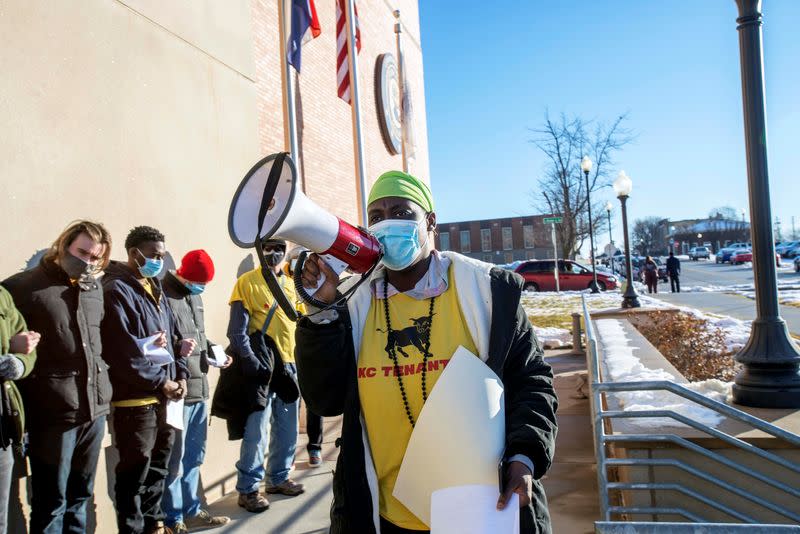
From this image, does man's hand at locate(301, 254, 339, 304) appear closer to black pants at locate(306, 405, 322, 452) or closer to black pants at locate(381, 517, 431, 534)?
black pants at locate(381, 517, 431, 534)

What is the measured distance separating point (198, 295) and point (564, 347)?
29.0 ft

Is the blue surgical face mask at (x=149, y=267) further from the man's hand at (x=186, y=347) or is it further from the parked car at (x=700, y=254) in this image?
the parked car at (x=700, y=254)

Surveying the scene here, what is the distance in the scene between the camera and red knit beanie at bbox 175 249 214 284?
4.28 meters

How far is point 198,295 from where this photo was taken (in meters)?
4.59

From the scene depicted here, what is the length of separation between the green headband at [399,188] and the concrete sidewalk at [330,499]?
291 cm

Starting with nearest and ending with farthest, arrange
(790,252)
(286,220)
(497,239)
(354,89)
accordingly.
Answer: (286,220) < (354,89) < (790,252) < (497,239)

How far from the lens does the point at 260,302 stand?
15.5 ft

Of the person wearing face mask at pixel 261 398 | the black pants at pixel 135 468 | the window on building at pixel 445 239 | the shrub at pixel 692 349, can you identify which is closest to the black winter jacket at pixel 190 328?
the person wearing face mask at pixel 261 398

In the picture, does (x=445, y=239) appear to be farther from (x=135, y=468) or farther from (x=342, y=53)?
(x=135, y=468)

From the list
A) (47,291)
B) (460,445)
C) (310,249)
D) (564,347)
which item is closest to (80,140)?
(47,291)

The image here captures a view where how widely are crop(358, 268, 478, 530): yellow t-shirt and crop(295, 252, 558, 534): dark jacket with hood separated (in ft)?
0.12

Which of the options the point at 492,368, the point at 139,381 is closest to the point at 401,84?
the point at 139,381

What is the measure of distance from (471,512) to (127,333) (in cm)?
279

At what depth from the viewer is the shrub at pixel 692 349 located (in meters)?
6.71
